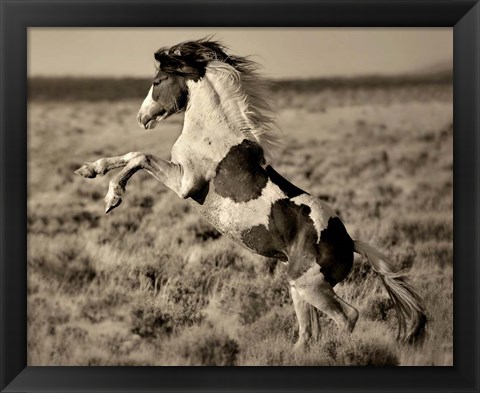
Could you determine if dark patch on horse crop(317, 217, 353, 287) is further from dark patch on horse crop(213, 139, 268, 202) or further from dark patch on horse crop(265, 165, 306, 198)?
dark patch on horse crop(213, 139, 268, 202)

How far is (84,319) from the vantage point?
3256 mm

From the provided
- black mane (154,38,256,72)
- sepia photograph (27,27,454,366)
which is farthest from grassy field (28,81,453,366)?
black mane (154,38,256,72)


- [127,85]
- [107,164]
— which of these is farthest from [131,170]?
[127,85]

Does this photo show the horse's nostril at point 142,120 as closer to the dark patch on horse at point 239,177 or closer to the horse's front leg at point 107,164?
the horse's front leg at point 107,164

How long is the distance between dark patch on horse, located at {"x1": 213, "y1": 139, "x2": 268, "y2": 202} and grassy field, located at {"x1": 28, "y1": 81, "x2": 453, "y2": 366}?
0.21m

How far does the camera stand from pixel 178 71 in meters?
3.22

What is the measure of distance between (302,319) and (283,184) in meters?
0.71

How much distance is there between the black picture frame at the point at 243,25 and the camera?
10.7 feet

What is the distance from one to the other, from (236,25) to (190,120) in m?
0.58

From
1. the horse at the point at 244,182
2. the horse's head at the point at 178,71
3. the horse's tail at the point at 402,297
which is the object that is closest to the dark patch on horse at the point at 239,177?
the horse at the point at 244,182

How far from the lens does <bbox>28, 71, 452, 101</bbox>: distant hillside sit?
129 inches

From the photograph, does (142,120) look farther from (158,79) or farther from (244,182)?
(244,182)
